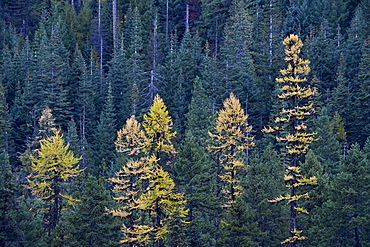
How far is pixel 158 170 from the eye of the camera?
40.2 meters

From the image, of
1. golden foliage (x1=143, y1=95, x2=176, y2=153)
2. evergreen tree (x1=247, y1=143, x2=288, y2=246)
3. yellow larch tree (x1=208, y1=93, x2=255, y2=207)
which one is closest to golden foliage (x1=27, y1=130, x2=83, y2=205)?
golden foliage (x1=143, y1=95, x2=176, y2=153)

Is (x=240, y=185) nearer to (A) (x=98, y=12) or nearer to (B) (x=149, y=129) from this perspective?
(B) (x=149, y=129)

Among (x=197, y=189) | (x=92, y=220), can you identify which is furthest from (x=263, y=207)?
(x=92, y=220)

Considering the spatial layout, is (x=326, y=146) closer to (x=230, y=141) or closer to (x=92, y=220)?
(x=230, y=141)

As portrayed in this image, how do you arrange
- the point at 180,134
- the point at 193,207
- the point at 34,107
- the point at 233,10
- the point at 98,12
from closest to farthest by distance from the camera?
the point at 193,207 → the point at 180,134 → the point at 34,107 → the point at 233,10 → the point at 98,12

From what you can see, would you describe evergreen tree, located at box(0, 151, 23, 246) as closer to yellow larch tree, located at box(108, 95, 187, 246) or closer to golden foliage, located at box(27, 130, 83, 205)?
golden foliage, located at box(27, 130, 83, 205)

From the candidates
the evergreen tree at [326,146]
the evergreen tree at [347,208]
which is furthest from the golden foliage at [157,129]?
the evergreen tree at [326,146]

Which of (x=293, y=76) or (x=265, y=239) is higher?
(x=293, y=76)

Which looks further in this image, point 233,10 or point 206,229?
point 233,10

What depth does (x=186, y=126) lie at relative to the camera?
186ft

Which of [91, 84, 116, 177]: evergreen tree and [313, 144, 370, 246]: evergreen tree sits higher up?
[91, 84, 116, 177]: evergreen tree

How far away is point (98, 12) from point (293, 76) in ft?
207

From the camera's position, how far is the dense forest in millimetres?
39656

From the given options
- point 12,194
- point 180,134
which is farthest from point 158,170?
point 180,134
